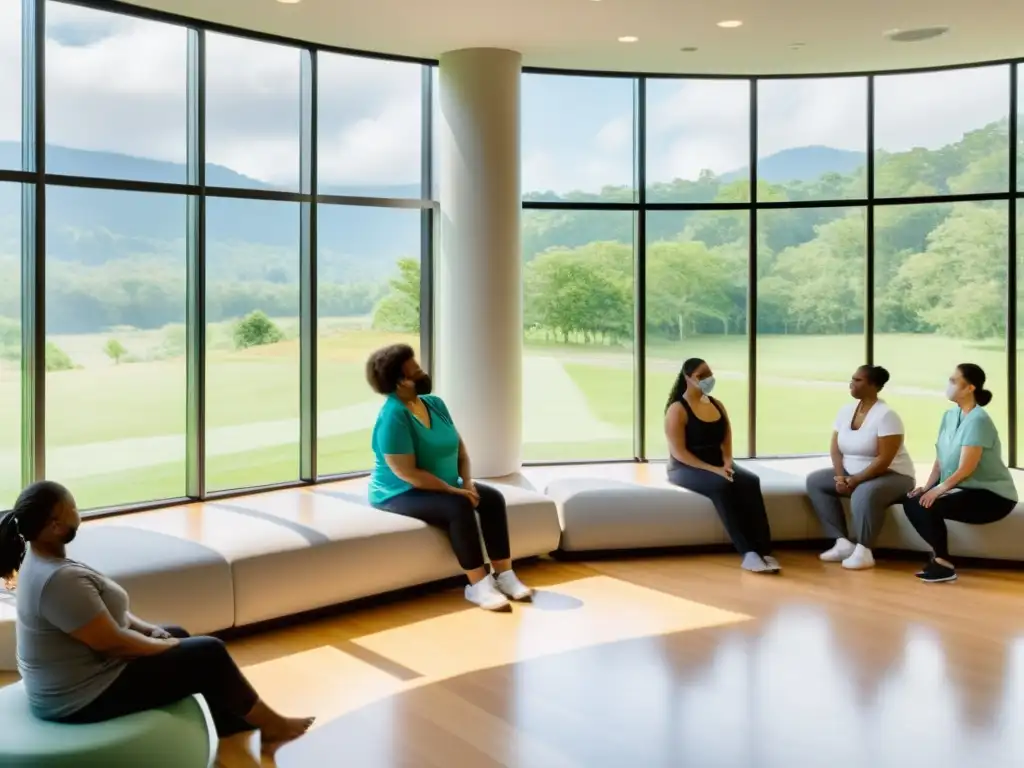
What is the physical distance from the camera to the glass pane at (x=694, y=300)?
875 cm

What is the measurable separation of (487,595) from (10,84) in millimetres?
3745

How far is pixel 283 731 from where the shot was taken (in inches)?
153

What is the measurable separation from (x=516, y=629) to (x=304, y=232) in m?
3.45

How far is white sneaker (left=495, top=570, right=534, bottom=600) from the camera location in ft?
19.0

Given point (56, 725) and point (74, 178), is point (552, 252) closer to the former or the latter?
point (74, 178)

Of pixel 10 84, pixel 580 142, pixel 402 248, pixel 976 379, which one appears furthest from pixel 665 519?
pixel 10 84

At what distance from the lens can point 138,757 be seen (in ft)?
11.0

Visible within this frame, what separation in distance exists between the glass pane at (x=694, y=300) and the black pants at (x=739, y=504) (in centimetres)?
197

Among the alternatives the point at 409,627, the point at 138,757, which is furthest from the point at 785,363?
the point at 138,757

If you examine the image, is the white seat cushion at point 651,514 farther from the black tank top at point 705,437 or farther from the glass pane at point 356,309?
the glass pane at point 356,309

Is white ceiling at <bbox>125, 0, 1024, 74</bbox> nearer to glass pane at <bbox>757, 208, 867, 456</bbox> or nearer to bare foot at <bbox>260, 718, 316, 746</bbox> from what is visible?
glass pane at <bbox>757, 208, 867, 456</bbox>

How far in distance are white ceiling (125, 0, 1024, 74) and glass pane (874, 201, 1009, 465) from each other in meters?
1.20

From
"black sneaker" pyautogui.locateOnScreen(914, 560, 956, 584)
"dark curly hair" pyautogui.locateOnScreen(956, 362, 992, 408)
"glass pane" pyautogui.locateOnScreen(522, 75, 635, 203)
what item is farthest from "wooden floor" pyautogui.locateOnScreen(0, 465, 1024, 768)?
"glass pane" pyautogui.locateOnScreen(522, 75, 635, 203)

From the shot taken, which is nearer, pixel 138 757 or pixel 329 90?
pixel 138 757
